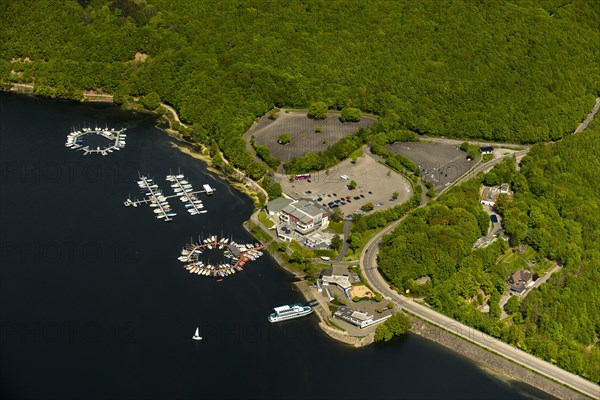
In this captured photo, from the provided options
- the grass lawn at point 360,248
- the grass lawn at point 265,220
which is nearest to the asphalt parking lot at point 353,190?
the grass lawn at point 360,248

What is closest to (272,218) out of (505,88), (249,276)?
(249,276)

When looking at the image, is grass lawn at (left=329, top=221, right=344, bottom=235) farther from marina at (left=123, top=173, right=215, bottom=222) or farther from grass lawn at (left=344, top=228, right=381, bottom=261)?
marina at (left=123, top=173, right=215, bottom=222)

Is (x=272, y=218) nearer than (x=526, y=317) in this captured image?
No

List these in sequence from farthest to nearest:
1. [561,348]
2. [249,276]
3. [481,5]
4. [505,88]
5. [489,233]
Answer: [481,5], [505,88], [489,233], [249,276], [561,348]

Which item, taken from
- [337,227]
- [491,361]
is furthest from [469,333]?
[337,227]

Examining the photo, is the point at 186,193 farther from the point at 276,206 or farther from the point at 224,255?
the point at 224,255

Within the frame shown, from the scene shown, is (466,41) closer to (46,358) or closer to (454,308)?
(454,308)

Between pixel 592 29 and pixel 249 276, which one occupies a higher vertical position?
pixel 592 29

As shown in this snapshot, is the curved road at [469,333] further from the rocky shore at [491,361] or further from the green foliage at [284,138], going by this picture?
the green foliage at [284,138]
